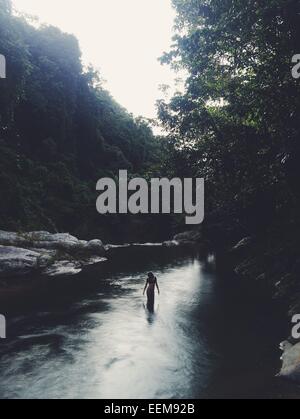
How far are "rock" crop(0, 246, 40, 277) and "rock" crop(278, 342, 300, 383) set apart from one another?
18309 mm

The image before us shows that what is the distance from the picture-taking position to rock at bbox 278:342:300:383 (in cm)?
1142

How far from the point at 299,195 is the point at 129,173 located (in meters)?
50.8

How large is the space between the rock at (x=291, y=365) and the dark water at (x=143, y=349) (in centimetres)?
34

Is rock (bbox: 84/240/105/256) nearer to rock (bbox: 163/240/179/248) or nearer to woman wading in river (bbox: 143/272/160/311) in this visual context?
rock (bbox: 163/240/179/248)

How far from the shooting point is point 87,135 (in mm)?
68938

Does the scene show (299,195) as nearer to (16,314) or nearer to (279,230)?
(279,230)

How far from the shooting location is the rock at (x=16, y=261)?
2523 cm

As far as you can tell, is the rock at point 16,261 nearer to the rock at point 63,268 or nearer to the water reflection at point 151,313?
the rock at point 63,268

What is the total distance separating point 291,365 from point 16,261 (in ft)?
63.7

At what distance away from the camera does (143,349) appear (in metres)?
14.9

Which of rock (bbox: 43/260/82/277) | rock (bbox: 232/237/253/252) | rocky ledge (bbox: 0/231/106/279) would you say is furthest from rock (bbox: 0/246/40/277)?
rock (bbox: 232/237/253/252)

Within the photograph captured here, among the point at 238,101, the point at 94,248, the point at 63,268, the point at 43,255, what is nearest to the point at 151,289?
the point at 238,101
